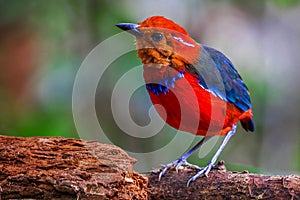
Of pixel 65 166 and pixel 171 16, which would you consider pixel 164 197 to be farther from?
pixel 171 16

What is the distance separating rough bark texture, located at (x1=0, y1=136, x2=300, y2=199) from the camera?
3.38 metres

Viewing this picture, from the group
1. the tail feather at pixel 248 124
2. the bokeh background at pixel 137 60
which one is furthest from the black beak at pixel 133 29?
the bokeh background at pixel 137 60

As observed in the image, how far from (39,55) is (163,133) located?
1695 millimetres

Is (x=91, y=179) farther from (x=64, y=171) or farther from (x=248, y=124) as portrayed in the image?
(x=248, y=124)

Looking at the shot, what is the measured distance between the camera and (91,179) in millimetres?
3445

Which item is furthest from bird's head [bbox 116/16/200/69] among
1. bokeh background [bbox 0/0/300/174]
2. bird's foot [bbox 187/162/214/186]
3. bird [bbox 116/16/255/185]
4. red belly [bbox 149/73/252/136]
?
bokeh background [bbox 0/0/300/174]

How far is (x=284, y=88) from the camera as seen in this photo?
24.5 ft

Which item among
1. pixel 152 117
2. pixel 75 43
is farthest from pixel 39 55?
pixel 152 117

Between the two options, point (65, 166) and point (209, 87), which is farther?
point (209, 87)

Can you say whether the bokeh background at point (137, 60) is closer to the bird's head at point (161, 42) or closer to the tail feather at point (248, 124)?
the tail feather at point (248, 124)

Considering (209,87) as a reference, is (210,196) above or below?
below

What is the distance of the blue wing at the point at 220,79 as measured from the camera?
14.5 feet

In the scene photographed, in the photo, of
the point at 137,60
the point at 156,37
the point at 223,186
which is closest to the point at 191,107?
the point at 156,37

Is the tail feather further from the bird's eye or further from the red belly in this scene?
the bird's eye
